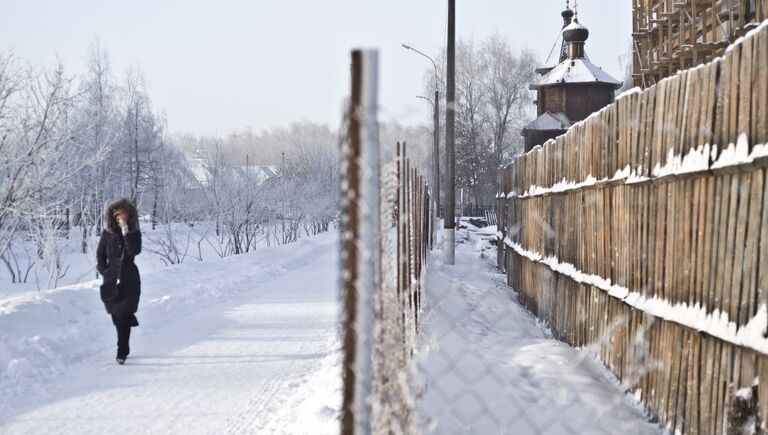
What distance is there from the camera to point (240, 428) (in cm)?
483

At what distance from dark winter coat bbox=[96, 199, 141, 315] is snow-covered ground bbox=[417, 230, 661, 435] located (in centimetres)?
300

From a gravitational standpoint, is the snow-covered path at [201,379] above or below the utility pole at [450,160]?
below

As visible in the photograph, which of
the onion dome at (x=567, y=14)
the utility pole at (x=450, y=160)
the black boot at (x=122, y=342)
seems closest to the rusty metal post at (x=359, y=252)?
the black boot at (x=122, y=342)

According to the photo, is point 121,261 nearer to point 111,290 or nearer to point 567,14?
point 111,290

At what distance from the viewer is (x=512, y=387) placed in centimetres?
502

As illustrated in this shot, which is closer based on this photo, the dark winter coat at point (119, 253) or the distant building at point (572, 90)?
the dark winter coat at point (119, 253)

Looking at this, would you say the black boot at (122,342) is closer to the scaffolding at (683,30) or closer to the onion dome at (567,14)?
the scaffolding at (683,30)

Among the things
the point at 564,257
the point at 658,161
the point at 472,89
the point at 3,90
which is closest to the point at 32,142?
the point at 3,90

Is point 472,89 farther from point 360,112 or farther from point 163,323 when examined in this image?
point 360,112

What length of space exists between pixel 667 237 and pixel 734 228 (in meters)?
0.88

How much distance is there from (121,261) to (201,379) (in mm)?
1713

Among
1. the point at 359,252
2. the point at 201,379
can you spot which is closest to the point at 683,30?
the point at 201,379

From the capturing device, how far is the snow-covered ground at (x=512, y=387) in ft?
14.0

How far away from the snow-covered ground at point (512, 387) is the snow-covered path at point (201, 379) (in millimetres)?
800
